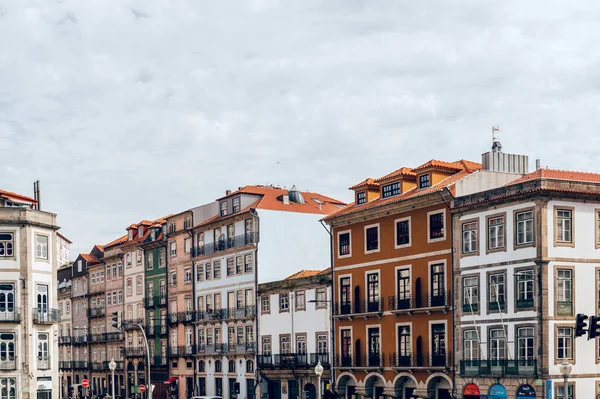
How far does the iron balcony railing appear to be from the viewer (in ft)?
273

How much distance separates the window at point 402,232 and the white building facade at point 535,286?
6870 mm

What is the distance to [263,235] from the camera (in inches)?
3253

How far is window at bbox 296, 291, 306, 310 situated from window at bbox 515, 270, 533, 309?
900 inches

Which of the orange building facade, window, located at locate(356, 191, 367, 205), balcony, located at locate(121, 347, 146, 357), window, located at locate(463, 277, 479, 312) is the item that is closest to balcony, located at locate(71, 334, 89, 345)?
balcony, located at locate(121, 347, 146, 357)

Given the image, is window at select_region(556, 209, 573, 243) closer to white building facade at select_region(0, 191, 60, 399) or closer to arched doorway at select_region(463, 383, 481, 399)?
arched doorway at select_region(463, 383, 481, 399)

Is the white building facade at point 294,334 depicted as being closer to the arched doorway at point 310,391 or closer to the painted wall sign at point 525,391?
the arched doorway at point 310,391

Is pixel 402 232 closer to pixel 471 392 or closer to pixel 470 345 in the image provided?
pixel 470 345

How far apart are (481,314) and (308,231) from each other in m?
29.5

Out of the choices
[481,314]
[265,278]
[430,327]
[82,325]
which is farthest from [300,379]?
[82,325]

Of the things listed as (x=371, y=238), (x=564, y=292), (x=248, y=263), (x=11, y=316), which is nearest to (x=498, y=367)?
(x=564, y=292)

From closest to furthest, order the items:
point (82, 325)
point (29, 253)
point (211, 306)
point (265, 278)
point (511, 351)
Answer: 1. point (511, 351)
2. point (29, 253)
3. point (265, 278)
4. point (211, 306)
5. point (82, 325)

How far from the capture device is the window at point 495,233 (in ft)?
186

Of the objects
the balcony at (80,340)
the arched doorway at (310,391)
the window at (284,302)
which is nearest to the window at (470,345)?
the arched doorway at (310,391)

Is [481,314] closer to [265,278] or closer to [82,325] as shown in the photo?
[265,278]
